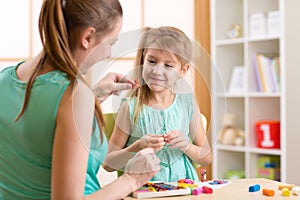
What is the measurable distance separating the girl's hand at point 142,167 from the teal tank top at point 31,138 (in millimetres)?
77

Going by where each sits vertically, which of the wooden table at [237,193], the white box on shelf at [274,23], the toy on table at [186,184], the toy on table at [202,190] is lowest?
the wooden table at [237,193]

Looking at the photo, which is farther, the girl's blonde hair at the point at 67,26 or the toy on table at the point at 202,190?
the toy on table at the point at 202,190

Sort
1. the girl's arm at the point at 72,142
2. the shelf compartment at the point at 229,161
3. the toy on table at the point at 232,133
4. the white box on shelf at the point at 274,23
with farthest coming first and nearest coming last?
the shelf compartment at the point at 229,161
the toy on table at the point at 232,133
the white box on shelf at the point at 274,23
the girl's arm at the point at 72,142

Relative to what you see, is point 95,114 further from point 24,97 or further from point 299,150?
point 299,150

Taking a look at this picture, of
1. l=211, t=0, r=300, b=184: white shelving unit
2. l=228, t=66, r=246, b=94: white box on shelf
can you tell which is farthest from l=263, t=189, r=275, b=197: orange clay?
l=228, t=66, r=246, b=94: white box on shelf

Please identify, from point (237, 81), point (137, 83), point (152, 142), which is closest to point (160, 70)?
point (137, 83)

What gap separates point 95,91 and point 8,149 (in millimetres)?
234

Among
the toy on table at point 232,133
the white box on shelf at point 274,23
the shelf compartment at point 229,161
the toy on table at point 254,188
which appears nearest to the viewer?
the toy on table at point 254,188

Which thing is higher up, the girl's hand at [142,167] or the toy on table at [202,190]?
the girl's hand at [142,167]

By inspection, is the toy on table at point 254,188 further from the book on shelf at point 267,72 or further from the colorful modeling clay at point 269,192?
the book on shelf at point 267,72

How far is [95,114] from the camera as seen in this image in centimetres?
105

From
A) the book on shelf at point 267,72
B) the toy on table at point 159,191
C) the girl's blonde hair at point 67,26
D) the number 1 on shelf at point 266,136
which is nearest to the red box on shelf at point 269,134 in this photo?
the number 1 on shelf at point 266,136

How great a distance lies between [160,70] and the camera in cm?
123

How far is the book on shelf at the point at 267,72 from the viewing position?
3131mm
